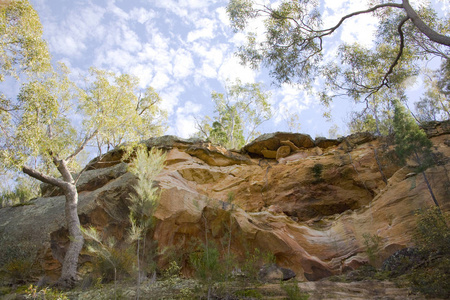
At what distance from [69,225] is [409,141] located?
13861 millimetres

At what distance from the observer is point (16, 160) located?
31.9 feet

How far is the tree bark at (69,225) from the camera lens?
998 cm

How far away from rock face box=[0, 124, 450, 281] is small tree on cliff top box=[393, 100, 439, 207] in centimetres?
61

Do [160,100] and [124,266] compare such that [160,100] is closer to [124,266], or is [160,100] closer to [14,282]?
[14,282]

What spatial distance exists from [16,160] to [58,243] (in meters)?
4.31

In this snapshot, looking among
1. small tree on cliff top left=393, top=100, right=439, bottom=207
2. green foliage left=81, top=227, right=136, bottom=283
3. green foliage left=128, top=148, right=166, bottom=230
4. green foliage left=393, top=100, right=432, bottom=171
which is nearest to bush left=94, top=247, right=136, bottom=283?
green foliage left=81, top=227, right=136, bottom=283

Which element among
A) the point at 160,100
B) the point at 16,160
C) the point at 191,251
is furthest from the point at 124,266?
the point at 160,100

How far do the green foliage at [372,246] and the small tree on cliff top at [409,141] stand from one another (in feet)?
11.0

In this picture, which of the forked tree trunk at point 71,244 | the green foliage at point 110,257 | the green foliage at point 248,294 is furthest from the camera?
the forked tree trunk at point 71,244

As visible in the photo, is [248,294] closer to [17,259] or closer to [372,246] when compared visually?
[372,246]

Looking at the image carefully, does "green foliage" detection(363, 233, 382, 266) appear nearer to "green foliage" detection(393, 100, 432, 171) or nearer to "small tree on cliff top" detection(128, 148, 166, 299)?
"green foliage" detection(393, 100, 432, 171)

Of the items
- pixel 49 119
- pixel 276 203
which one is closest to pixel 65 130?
pixel 49 119

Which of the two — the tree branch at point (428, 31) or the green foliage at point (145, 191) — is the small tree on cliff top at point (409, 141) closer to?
the tree branch at point (428, 31)

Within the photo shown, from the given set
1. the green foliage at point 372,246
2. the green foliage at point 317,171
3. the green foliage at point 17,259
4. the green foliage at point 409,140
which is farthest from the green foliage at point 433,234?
the green foliage at point 17,259
